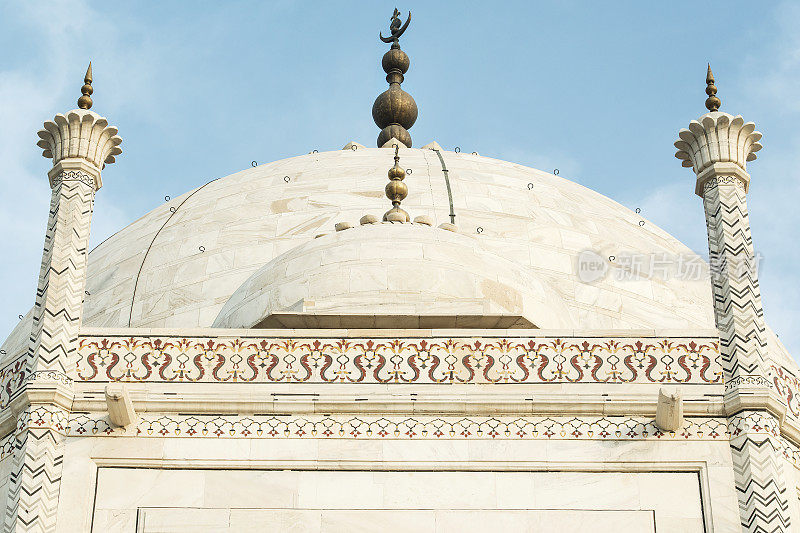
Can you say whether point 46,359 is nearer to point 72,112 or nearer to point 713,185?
point 72,112

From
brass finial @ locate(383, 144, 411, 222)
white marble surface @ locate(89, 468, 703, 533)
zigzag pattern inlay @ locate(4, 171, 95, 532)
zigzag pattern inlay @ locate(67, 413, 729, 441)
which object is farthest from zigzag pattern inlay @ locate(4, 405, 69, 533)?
brass finial @ locate(383, 144, 411, 222)

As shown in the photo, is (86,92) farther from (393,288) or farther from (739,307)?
(739,307)

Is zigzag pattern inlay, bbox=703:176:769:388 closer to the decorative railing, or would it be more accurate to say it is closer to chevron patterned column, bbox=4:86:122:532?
the decorative railing

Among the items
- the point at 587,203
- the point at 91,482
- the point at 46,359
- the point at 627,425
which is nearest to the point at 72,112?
the point at 46,359

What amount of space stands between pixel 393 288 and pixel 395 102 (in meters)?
12.3

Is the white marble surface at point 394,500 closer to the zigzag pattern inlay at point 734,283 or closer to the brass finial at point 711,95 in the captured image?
the zigzag pattern inlay at point 734,283

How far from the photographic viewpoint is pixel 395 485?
31.2 feet

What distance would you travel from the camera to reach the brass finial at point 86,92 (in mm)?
11234

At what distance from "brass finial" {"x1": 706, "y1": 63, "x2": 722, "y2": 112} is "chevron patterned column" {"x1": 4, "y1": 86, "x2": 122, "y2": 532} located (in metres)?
4.63

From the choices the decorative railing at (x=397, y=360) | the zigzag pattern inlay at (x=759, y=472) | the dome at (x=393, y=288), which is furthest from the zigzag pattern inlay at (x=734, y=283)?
the dome at (x=393, y=288)

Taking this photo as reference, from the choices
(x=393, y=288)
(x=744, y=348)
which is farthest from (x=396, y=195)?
(x=744, y=348)

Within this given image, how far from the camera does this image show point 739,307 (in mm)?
10352

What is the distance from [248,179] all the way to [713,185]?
914 cm

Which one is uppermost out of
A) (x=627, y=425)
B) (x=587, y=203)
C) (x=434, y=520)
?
(x=587, y=203)
